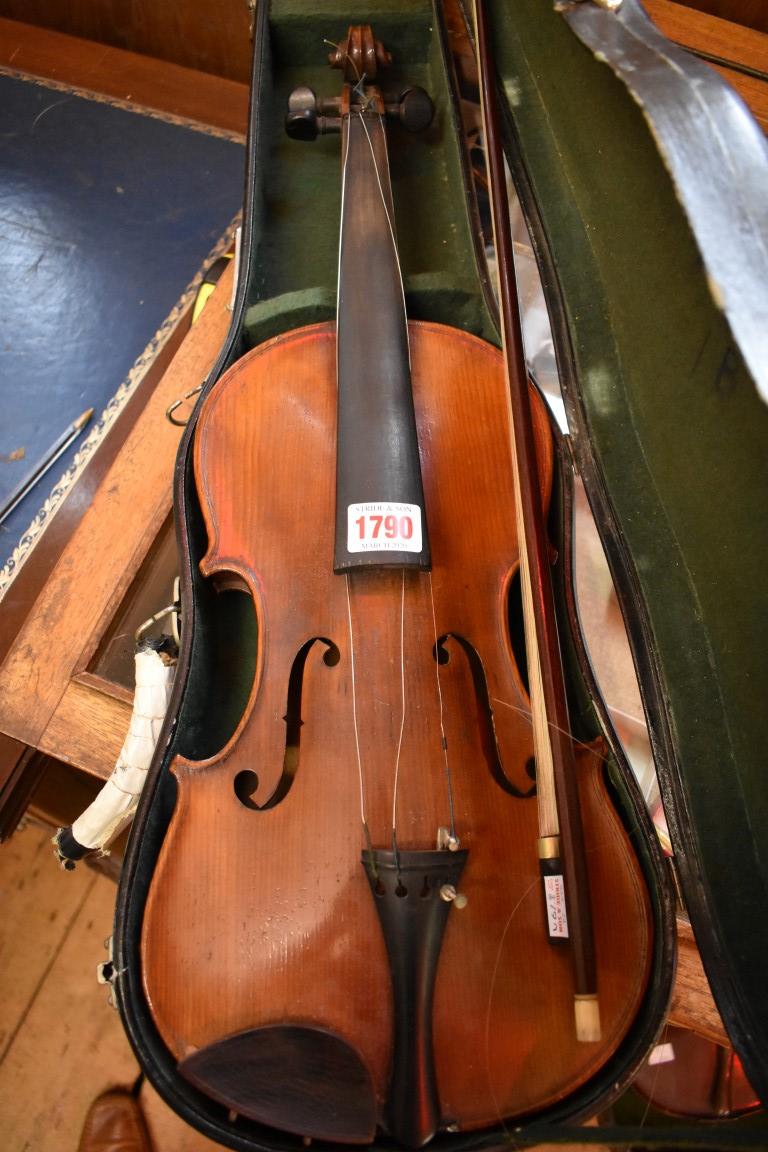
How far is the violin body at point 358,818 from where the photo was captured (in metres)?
0.71

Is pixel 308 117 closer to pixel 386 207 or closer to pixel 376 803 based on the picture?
pixel 386 207

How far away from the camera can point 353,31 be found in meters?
1.35

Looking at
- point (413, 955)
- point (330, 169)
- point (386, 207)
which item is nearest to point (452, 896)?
point (413, 955)

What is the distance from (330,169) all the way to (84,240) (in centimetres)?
79

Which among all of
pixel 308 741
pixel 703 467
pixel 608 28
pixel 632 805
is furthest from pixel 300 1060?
pixel 608 28

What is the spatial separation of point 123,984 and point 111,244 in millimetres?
1801

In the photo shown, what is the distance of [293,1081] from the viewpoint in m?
0.68

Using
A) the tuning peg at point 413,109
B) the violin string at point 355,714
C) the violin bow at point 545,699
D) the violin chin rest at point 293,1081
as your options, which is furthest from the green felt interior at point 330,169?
the violin chin rest at point 293,1081

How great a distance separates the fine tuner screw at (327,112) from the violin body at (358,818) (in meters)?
A: 0.65

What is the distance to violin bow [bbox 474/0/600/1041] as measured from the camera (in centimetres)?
71

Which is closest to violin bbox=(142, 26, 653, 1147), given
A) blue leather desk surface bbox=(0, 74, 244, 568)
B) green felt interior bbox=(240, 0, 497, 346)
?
green felt interior bbox=(240, 0, 497, 346)

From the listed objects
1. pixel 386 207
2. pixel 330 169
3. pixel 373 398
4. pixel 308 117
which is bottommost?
pixel 373 398

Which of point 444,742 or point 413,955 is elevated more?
point 444,742

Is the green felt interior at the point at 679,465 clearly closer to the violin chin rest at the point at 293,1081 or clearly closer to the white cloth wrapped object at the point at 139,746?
the violin chin rest at the point at 293,1081
